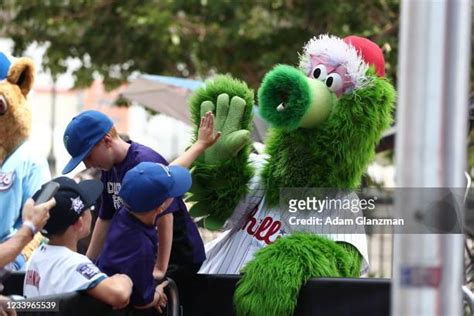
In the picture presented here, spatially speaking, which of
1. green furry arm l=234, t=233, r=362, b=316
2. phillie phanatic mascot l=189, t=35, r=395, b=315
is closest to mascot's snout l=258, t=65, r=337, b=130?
phillie phanatic mascot l=189, t=35, r=395, b=315

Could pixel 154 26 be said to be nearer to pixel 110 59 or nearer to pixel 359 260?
pixel 110 59

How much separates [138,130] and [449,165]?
19.6m

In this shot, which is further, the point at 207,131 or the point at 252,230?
the point at 252,230

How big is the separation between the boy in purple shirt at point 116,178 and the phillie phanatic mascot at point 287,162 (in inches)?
10.1

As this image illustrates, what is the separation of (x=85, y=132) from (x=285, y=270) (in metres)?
0.96

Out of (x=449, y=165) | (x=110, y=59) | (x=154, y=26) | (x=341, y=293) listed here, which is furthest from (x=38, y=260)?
(x=110, y=59)

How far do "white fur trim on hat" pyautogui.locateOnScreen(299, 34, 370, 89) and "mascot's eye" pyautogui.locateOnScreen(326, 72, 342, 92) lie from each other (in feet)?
0.17

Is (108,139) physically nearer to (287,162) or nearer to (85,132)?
(85,132)

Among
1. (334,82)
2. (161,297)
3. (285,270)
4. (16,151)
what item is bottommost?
(161,297)

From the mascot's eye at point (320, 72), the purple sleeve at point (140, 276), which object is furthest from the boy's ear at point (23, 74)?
the purple sleeve at point (140, 276)

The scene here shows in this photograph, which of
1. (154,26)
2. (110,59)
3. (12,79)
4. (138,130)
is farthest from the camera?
(138,130)

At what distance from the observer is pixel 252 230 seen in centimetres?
458

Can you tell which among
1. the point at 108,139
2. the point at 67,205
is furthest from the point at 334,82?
the point at 67,205

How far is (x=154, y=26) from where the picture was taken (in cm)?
1000
